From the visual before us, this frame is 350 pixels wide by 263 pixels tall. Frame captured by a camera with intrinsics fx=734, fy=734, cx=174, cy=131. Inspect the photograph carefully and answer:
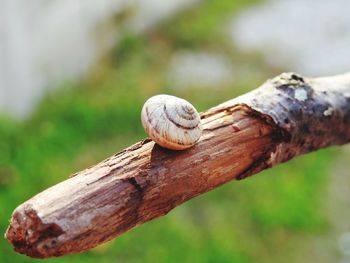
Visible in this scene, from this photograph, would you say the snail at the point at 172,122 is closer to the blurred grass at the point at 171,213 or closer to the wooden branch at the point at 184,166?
the wooden branch at the point at 184,166

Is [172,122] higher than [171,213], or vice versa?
[172,122]

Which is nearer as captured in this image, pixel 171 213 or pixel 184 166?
pixel 184 166

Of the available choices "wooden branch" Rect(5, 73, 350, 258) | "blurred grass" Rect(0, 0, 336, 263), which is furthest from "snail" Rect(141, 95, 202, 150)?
"blurred grass" Rect(0, 0, 336, 263)

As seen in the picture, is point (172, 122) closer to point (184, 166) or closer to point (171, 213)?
point (184, 166)

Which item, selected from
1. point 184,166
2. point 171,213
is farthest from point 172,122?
point 171,213

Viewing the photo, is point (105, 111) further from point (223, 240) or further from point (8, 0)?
point (223, 240)

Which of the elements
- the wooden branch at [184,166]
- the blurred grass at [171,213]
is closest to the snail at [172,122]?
the wooden branch at [184,166]
